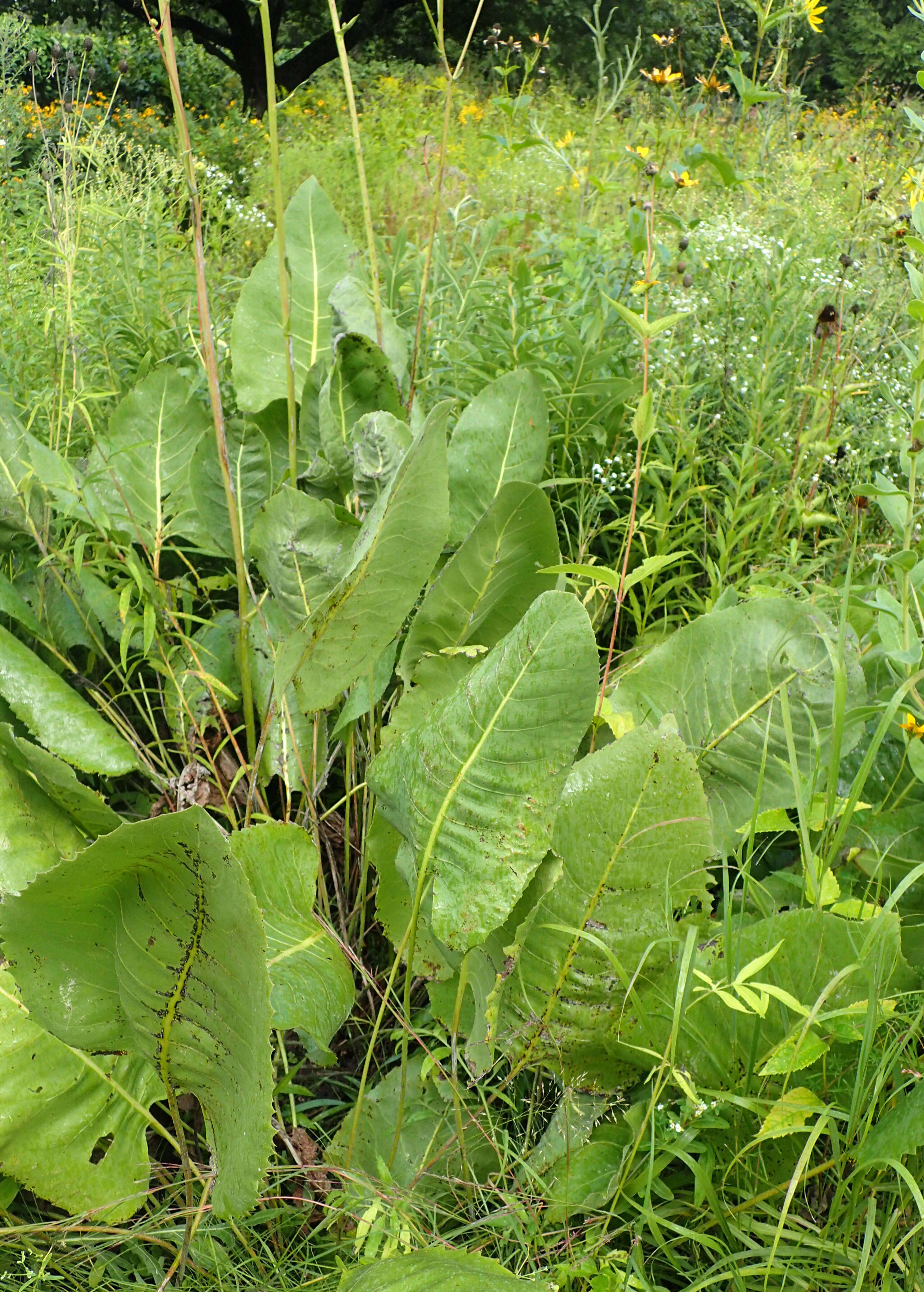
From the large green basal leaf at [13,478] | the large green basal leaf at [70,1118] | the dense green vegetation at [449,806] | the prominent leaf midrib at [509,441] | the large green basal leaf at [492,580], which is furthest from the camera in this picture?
the prominent leaf midrib at [509,441]

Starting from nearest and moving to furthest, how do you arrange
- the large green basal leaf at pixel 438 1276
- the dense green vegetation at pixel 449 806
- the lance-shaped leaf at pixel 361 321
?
the large green basal leaf at pixel 438 1276 → the dense green vegetation at pixel 449 806 → the lance-shaped leaf at pixel 361 321

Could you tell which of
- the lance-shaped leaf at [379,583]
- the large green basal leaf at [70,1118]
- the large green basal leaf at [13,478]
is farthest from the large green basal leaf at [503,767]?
the large green basal leaf at [13,478]

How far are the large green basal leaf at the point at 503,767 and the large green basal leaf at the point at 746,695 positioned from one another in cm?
35

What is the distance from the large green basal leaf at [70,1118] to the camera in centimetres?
113

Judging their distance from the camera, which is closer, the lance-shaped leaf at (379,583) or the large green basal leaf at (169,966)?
the large green basal leaf at (169,966)

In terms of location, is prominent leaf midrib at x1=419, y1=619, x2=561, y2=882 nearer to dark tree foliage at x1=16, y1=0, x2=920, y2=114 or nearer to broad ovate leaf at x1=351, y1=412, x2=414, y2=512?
broad ovate leaf at x1=351, y1=412, x2=414, y2=512

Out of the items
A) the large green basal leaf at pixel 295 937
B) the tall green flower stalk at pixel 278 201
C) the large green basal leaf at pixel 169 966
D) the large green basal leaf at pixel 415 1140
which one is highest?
the tall green flower stalk at pixel 278 201

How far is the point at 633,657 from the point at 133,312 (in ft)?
5.21

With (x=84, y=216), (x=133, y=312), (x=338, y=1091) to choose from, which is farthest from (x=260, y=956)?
(x=84, y=216)

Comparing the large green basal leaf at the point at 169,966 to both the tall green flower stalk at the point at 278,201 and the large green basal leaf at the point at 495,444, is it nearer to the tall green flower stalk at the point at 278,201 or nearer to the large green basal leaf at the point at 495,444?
the tall green flower stalk at the point at 278,201

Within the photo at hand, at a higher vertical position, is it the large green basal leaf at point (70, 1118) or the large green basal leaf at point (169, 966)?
the large green basal leaf at point (169, 966)

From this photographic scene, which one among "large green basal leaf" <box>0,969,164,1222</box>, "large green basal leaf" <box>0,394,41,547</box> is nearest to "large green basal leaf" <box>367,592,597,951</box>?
"large green basal leaf" <box>0,969,164,1222</box>

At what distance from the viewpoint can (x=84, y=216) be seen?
259cm

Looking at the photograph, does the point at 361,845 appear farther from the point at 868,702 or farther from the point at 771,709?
the point at 868,702
